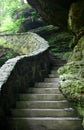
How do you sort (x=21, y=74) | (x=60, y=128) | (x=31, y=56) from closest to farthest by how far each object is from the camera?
(x=60, y=128), (x=21, y=74), (x=31, y=56)

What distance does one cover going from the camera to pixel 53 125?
23.2 ft

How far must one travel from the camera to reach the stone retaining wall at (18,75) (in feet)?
23.8

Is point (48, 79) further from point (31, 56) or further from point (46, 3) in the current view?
point (46, 3)

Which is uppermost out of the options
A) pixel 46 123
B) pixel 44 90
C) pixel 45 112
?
pixel 44 90

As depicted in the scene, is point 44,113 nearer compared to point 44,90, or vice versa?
point 44,113

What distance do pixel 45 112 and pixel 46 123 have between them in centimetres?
51

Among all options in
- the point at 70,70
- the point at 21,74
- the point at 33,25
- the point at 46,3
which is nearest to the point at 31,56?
the point at 21,74

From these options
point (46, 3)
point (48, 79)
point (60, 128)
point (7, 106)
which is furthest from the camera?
point (46, 3)

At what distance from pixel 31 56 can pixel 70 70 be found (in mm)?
2585

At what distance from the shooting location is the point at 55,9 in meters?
12.8

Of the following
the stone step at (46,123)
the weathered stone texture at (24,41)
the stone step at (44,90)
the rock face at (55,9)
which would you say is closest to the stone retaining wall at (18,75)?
the stone step at (44,90)

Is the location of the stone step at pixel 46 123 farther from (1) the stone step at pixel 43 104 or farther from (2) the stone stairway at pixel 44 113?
(1) the stone step at pixel 43 104

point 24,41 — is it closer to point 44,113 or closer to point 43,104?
point 43,104

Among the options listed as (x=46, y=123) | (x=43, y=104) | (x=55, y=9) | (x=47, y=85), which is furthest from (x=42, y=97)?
(x=55, y=9)
